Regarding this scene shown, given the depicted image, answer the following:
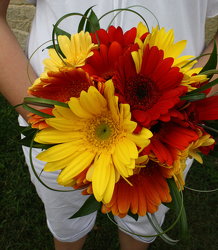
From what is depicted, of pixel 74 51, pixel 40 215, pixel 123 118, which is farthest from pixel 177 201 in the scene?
→ pixel 40 215

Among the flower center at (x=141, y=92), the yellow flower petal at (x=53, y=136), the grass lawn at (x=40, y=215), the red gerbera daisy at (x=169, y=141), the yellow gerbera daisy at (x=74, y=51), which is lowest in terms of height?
the grass lawn at (x=40, y=215)

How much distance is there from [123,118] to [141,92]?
48 millimetres

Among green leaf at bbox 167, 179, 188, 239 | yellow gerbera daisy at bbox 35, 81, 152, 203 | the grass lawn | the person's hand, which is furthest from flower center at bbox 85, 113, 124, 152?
the grass lawn

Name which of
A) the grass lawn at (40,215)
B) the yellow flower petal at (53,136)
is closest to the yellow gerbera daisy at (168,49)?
the yellow flower petal at (53,136)

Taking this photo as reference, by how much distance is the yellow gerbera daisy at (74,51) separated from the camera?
0.42 metres

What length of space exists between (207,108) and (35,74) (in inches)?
16.2

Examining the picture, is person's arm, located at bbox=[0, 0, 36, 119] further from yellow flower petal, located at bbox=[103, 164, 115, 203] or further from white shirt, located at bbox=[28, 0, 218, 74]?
yellow flower petal, located at bbox=[103, 164, 115, 203]

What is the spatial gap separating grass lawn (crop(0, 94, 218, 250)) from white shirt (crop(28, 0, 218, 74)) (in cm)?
95

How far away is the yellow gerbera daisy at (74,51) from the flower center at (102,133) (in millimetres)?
82

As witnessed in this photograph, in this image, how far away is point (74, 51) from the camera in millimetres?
456

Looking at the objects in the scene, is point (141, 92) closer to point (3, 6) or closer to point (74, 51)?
point (74, 51)

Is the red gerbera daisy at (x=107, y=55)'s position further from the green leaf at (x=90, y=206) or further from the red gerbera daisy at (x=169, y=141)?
the green leaf at (x=90, y=206)

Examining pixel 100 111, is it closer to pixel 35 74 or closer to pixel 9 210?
pixel 35 74

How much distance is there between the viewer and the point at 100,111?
41cm
